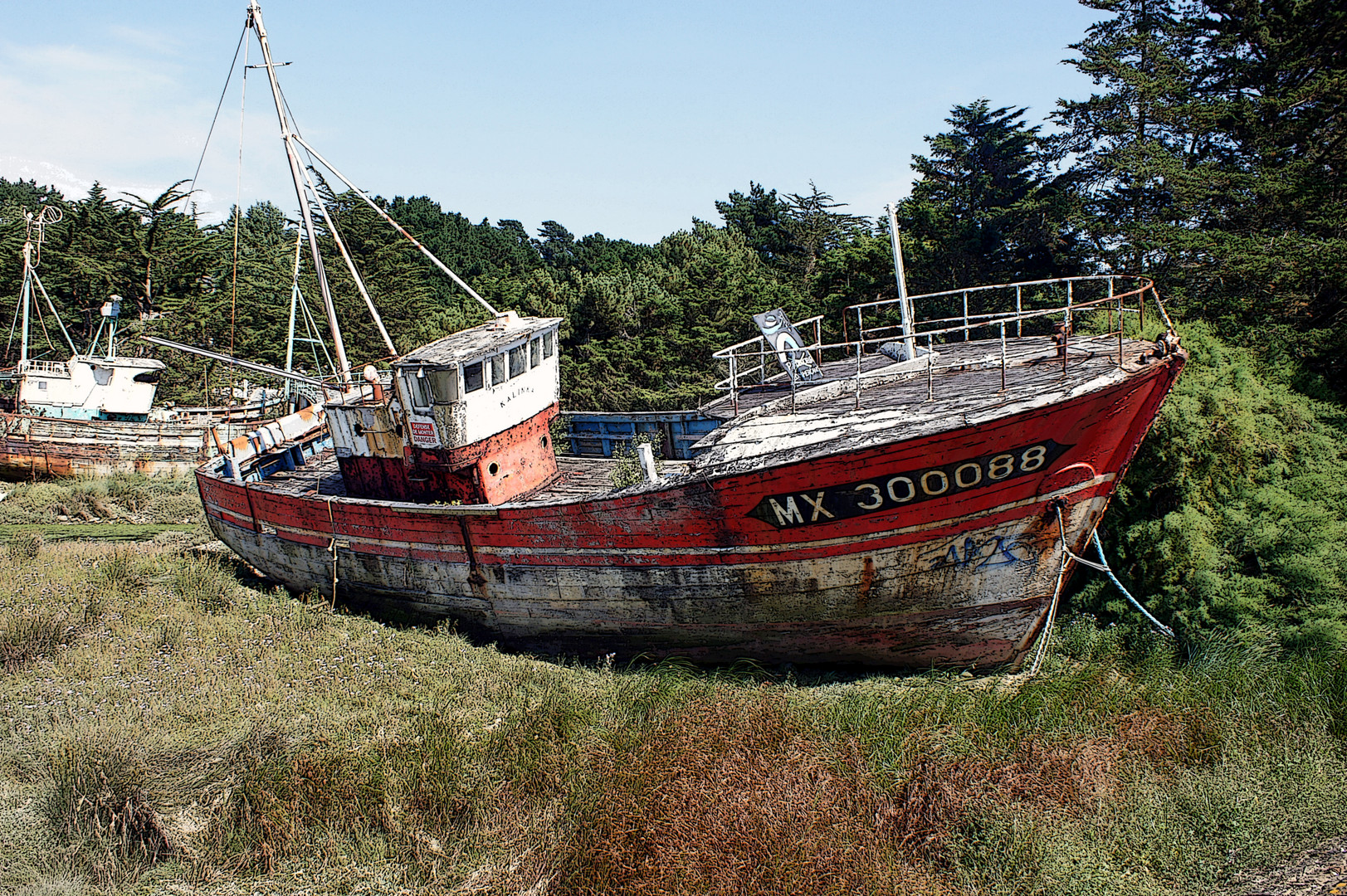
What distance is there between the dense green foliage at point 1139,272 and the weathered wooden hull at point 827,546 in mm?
2095

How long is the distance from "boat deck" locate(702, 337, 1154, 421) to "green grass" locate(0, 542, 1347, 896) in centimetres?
320

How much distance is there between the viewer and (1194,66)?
61.3ft

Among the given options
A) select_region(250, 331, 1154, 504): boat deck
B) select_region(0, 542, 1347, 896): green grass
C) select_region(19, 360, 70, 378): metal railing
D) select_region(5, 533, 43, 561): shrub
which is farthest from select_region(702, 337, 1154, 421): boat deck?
select_region(19, 360, 70, 378): metal railing

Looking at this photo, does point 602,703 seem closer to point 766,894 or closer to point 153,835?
point 766,894

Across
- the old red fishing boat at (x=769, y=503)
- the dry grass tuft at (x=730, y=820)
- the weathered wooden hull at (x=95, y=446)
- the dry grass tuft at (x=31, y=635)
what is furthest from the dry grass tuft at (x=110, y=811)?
the weathered wooden hull at (x=95, y=446)

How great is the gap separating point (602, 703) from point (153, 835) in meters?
4.14

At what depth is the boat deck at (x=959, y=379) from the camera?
923cm

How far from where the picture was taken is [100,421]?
27266mm

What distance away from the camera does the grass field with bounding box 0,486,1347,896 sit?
6219 millimetres

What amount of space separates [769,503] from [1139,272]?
13.2m

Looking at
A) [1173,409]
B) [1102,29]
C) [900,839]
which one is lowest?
[900,839]

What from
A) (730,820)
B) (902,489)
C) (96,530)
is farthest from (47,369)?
(730,820)

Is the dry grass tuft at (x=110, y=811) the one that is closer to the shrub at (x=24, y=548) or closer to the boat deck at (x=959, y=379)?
the boat deck at (x=959, y=379)

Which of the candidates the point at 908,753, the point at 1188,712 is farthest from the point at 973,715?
the point at 1188,712
